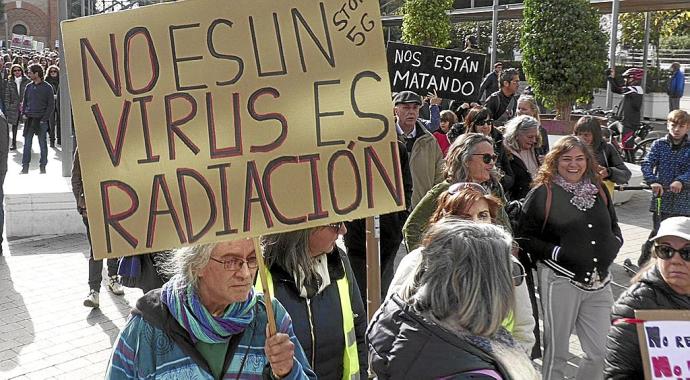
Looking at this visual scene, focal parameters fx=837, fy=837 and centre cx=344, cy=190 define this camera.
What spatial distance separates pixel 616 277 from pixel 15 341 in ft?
17.5

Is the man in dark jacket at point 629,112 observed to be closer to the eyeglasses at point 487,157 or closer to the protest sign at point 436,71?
the protest sign at point 436,71

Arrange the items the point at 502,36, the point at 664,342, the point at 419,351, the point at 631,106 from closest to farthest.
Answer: the point at 419,351, the point at 664,342, the point at 631,106, the point at 502,36

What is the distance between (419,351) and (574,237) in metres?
2.88

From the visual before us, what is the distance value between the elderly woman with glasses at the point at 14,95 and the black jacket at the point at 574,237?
14.1 m

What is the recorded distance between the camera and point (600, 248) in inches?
197

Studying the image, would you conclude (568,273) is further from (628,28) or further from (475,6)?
(628,28)

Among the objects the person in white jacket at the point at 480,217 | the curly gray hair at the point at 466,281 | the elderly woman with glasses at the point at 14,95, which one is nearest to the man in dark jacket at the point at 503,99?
the person in white jacket at the point at 480,217

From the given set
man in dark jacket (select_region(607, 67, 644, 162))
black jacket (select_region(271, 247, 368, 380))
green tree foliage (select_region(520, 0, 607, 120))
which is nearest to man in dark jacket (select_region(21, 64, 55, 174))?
green tree foliage (select_region(520, 0, 607, 120))

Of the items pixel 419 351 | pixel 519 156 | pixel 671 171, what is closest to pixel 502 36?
pixel 671 171

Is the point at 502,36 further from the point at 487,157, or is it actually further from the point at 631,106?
the point at 487,157

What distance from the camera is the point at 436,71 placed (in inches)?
292

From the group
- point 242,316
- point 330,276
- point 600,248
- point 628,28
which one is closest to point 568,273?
point 600,248

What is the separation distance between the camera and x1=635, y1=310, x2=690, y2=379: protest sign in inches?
114

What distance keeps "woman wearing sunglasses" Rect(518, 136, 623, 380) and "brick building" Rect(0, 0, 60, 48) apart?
6630cm
